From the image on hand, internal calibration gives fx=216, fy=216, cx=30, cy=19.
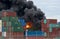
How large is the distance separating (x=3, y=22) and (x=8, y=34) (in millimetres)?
721

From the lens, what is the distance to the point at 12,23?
38.3 feet

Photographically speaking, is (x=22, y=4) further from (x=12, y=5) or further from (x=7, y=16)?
(x=7, y=16)

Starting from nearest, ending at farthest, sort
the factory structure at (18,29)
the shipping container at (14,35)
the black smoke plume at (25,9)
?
the shipping container at (14,35) < the factory structure at (18,29) < the black smoke plume at (25,9)

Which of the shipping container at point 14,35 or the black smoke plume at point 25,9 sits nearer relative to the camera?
the shipping container at point 14,35

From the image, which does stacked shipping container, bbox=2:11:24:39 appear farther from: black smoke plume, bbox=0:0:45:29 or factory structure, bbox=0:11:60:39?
black smoke plume, bbox=0:0:45:29

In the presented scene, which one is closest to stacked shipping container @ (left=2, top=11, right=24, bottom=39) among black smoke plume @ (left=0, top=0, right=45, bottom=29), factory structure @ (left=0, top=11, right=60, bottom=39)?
factory structure @ (left=0, top=11, right=60, bottom=39)

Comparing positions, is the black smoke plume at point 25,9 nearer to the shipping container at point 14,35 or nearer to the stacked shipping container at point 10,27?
the stacked shipping container at point 10,27

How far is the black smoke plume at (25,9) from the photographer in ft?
53.5

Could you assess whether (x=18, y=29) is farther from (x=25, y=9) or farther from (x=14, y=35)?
(x=25, y=9)

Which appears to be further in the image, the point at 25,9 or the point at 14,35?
the point at 25,9

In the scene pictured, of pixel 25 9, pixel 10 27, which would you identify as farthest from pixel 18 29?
pixel 25 9

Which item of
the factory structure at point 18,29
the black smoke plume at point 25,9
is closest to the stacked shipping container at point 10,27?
the factory structure at point 18,29

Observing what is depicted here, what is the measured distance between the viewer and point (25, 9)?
17531 millimetres

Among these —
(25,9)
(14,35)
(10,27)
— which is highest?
(25,9)
